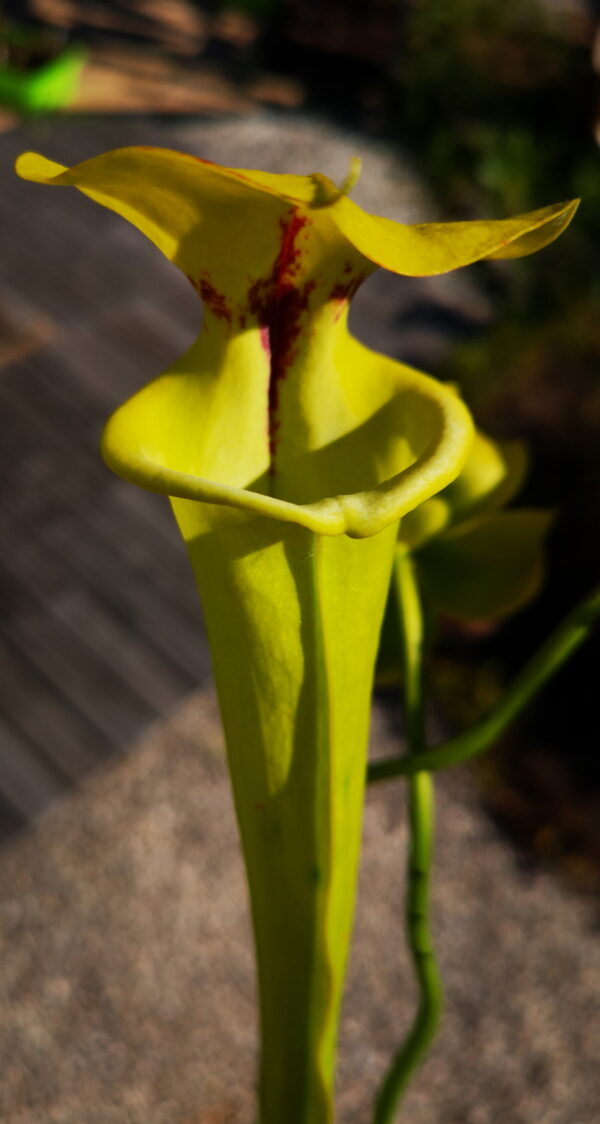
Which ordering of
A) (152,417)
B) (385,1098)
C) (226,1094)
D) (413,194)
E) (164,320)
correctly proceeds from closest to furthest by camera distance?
(152,417)
(385,1098)
(226,1094)
(164,320)
(413,194)

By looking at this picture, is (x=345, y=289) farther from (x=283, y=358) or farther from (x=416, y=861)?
(x=416, y=861)

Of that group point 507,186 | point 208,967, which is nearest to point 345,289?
point 208,967

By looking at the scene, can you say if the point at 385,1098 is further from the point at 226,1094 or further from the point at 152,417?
the point at 226,1094

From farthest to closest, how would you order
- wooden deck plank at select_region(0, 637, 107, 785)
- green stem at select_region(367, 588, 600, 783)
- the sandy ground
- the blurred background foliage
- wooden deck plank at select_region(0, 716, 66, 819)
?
the blurred background foliage → wooden deck plank at select_region(0, 637, 107, 785) → wooden deck plank at select_region(0, 716, 66, 819) → the sandy ground → green stem at select_region(367, 588, 600, 783)

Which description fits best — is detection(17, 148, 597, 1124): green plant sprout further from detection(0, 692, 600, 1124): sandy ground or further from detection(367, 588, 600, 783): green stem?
detection(0, 692, 600, 1124): sandy ground

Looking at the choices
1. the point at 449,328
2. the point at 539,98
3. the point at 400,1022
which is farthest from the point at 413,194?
the point at 400,1022

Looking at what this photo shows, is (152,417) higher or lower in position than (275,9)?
higher

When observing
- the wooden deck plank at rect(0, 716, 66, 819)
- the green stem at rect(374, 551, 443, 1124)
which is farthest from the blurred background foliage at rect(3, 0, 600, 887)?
the green stem at rect(374, 551, 443, 1124)
